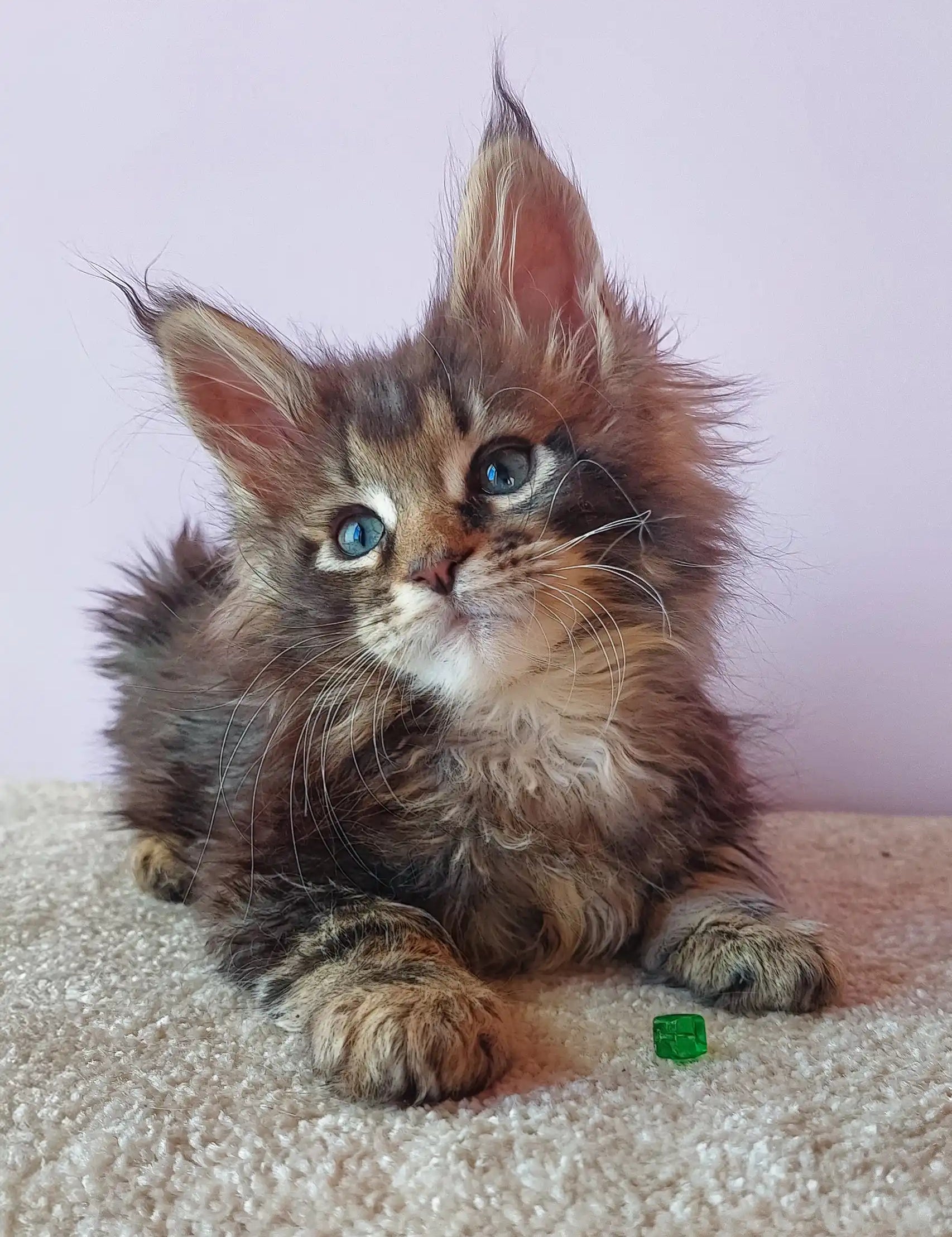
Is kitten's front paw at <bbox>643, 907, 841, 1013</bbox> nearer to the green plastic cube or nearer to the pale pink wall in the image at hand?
the green plastic cube

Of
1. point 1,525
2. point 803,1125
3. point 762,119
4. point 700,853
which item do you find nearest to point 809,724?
point 700,853

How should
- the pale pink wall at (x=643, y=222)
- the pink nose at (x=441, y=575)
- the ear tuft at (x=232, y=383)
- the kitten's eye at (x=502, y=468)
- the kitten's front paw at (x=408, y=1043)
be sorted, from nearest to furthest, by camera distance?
1. the kitten's front paw at (x=408, y=1043)
2. the pink nose at (x=441, y=575)
3. the kitten's eye at (x=502, y=468)
4. the ear tuft at (x=232, y=383)
5. the pale pink wall at (x=643, y=222)

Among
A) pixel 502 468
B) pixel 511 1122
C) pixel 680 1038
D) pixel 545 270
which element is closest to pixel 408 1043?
pixel 511 1122

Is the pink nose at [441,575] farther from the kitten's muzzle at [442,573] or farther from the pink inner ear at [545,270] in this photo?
Result: the pink inner ear at [545,270]

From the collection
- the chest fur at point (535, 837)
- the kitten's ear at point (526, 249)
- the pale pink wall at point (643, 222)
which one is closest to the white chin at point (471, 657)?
the chest fur at point (535, 837)

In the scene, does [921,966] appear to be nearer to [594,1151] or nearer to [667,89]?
[594,1151]

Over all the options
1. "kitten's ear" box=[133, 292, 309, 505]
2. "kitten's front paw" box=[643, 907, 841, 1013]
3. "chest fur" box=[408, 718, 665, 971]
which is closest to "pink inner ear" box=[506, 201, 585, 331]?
"kitten's ear" box=[133, 292, 309, 505]
